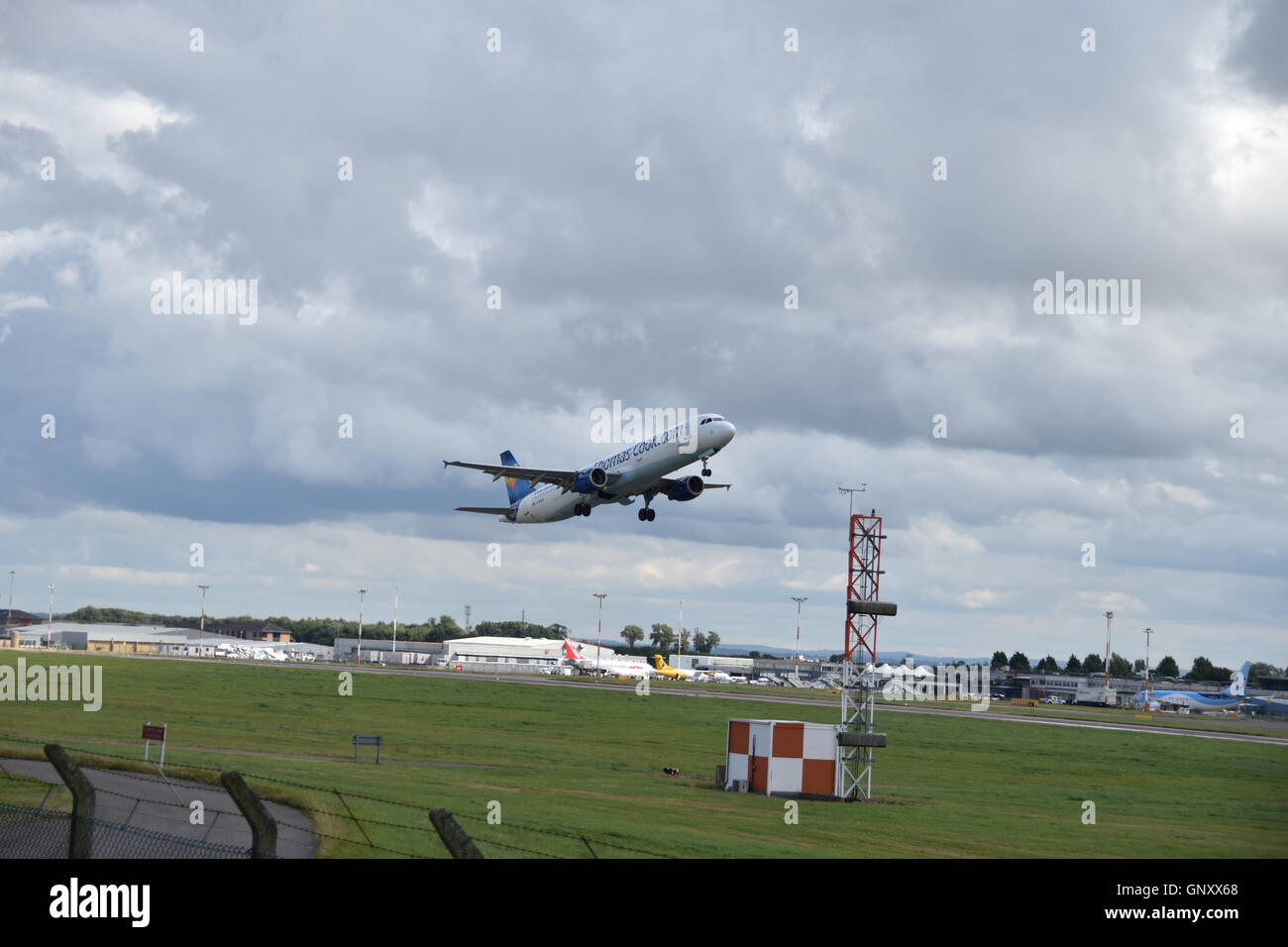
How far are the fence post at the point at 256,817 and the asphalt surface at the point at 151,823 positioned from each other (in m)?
6.78

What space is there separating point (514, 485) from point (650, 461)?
36.9 metres

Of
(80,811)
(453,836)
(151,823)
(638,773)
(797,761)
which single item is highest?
(453,836)

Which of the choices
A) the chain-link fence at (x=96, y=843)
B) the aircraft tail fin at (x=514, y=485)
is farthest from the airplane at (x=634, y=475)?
the chain-link fence at (x=96, y=843)

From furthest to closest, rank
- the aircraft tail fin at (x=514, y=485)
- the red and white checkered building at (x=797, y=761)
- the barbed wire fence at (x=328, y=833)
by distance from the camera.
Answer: the aircraft tail fin at (x=514, y=485) < the red and white checkered building at (x=797, y=761) < the barbed wire fence at (x=328, y=833)

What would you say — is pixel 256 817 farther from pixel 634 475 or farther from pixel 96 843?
pixel 634 475

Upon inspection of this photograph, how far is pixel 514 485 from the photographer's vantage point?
108 meters

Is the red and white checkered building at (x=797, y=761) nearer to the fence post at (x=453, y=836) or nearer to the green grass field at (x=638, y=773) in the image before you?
the green grass field at (x=638, y=773)

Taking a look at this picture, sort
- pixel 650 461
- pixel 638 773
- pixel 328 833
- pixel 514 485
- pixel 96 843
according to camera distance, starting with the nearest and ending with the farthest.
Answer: pixel 96 843, pixel 328 833, pixel 638 773, pixel 650 461, pixel 514 485

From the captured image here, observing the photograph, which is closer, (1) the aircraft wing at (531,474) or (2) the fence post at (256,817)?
(2) the fence post at (256,817)

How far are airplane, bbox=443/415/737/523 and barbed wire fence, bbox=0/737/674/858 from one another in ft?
108

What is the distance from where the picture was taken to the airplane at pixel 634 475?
69.6m

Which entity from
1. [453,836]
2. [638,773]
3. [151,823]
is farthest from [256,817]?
[638,773]
